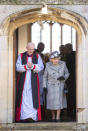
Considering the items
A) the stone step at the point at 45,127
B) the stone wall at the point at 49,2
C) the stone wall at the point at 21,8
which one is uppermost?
the stone wall at the point at 49,2

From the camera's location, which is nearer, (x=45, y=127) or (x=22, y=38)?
(x=45, y=127)

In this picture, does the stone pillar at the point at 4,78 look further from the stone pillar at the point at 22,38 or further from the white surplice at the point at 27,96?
the stone pillar at the point at 22,38

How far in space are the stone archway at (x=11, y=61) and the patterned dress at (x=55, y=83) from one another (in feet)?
1.15

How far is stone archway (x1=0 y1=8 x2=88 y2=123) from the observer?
1116 centimetres

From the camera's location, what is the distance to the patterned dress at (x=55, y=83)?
37.7 feet

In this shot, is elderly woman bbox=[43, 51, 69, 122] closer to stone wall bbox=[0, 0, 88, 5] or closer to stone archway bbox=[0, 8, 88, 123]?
stone archway bbox=[0, 8, 88, 123]

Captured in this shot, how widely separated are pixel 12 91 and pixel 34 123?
0.81 m

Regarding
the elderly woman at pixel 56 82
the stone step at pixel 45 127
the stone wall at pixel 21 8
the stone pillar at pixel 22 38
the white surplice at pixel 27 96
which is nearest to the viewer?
the stone step at pixel 45 127

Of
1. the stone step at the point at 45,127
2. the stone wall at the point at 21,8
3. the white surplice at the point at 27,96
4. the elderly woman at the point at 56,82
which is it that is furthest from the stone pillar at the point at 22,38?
the stone step at the point at 45,127

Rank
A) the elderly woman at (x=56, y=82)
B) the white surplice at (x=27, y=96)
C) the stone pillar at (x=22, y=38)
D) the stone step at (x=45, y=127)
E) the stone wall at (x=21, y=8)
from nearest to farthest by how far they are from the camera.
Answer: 1. the stone step at (x=45, y=127)
2. the stone wall at (x=21, y=8)
3. the white surplice at (x=27, y=96)
4. the elderly woman at (x=56, y=82)
5. the stone pillar at (x=22, y=38)

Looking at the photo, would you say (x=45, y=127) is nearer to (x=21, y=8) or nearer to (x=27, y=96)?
(x=27, y=96)

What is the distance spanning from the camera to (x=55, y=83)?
37.8ft

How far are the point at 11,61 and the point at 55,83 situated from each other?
104 centimetres

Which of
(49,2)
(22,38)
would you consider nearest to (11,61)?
(49,2)
